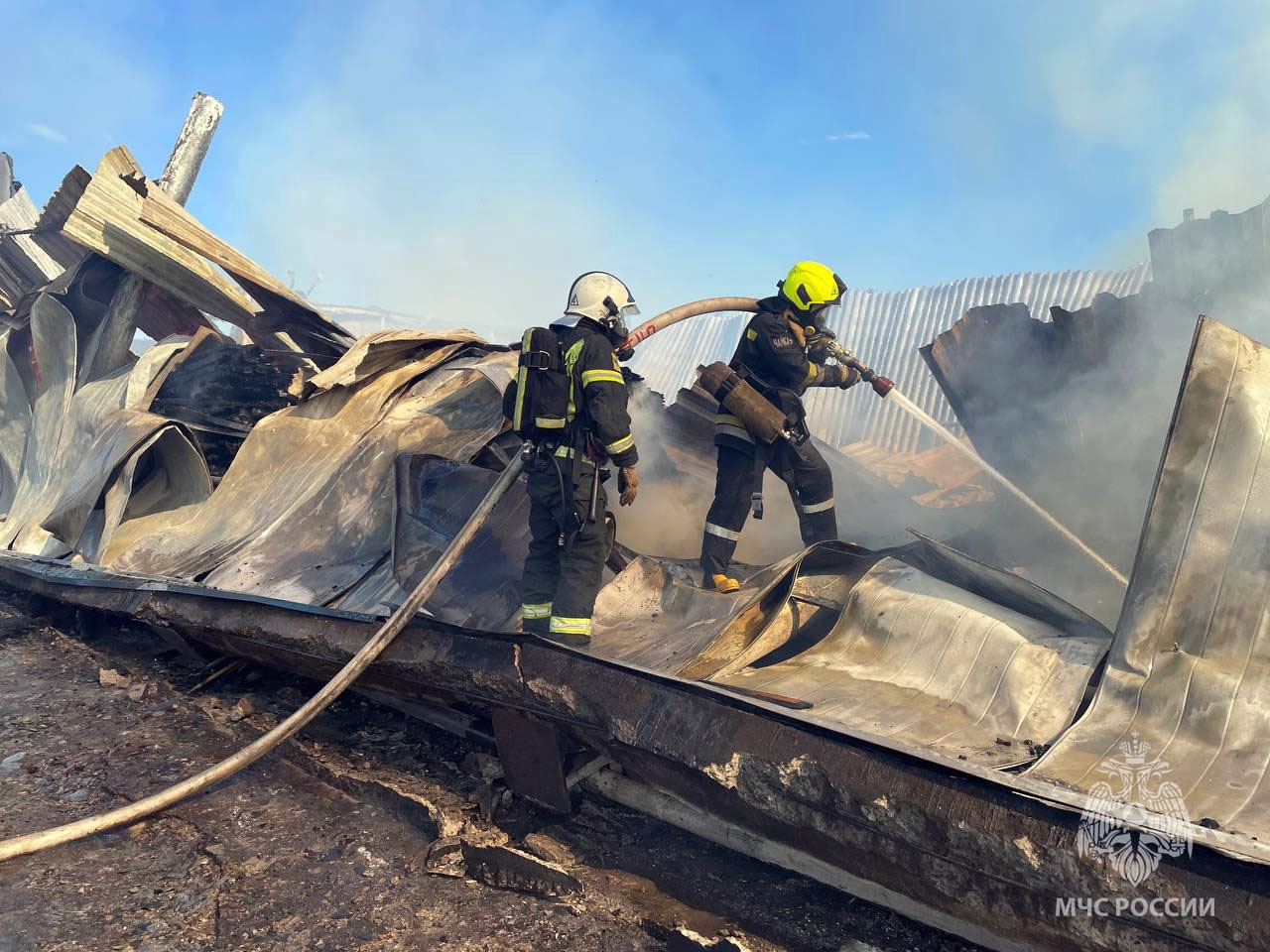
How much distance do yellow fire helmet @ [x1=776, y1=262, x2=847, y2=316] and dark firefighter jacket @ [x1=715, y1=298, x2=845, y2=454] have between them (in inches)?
3.8

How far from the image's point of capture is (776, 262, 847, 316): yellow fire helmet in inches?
170

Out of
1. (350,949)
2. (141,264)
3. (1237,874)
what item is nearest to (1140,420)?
(1237,874)

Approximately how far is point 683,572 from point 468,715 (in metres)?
1.29

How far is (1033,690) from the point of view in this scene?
2572 millimetres

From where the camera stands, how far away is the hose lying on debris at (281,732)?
2812 millimetres

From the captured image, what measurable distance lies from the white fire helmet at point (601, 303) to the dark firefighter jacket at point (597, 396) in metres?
0.09

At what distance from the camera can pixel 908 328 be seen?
12.5 m

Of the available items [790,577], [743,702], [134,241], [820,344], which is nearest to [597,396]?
[790,577]

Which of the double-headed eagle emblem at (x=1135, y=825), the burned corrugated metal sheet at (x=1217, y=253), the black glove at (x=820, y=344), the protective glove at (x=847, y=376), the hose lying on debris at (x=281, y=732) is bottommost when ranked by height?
Result: the hose lying on debris at (x=281, y=732)

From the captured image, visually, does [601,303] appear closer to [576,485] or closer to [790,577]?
[576,485]

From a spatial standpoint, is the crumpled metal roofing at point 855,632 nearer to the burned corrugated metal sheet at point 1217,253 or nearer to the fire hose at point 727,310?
the fire hose at point 727,310

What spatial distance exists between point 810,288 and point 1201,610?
8.11 feet

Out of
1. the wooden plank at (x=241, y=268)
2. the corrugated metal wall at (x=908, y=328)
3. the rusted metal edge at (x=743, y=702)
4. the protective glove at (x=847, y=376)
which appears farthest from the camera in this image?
the corrugated metal wall at (x=908, y=328)

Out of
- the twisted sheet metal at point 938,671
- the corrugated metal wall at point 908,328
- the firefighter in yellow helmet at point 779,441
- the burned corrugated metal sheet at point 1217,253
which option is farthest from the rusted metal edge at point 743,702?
the corrugated metal wall at point 908,328
